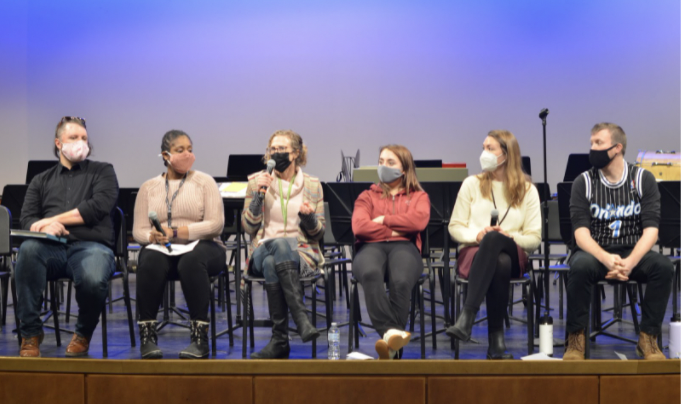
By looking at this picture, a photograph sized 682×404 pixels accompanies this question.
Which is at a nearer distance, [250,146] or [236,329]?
[236,329]

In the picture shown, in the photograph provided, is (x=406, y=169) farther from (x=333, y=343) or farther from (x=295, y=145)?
(x=333, y=343)

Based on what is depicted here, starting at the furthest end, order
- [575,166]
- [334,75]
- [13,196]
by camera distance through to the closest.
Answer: [334,75] → [575,166] → [13,196]

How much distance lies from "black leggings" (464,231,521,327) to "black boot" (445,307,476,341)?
3 cm

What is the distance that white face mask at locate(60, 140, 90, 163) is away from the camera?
337 cm

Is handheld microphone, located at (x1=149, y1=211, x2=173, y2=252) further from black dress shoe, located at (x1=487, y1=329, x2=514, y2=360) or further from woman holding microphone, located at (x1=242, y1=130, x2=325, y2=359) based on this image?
black dress shoe, located at (x1=487, y1=329, x2=514, y2=360)

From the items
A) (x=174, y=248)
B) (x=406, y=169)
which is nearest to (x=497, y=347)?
(x=406, y=169)

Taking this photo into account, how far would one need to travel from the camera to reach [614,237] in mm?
3264

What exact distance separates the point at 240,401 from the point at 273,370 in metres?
0.16

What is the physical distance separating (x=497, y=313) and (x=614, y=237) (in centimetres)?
64

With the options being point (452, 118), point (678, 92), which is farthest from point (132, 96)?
point (678, 92)

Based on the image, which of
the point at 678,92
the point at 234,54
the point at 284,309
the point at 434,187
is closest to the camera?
the point at 284,309

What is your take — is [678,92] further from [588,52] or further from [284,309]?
[284,309]

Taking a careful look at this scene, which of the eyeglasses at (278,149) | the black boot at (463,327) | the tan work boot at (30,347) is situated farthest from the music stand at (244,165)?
the black boot at (463,327)

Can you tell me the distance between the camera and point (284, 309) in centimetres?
325
